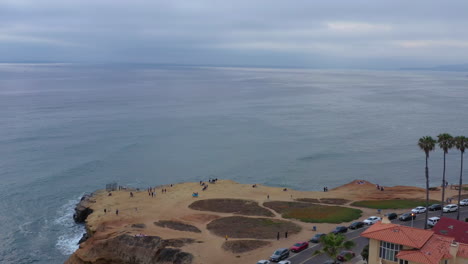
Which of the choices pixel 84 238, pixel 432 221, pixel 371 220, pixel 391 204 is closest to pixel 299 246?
pixel 371 220

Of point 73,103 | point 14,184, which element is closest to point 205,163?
point 14,184


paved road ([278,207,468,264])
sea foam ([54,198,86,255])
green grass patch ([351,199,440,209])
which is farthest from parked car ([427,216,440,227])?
sea foam ([54,198,86,255])

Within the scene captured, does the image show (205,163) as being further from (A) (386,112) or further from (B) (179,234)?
(A) (386,112)

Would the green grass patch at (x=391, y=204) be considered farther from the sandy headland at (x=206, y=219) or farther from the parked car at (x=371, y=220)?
the parked car at (x=371, y=220)

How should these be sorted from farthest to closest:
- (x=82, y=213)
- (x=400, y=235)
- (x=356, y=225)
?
(x=82, y=213) < (x=356, y=225) < (x=400, y=235)

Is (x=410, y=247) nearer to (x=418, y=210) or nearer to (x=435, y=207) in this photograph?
(x=418, y=210)

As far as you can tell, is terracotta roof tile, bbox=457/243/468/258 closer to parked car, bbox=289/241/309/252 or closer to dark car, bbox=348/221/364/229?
parked car, bbox=289/241/309/252

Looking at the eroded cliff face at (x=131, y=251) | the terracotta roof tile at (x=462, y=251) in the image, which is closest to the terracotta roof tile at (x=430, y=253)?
the terracotta roof tile at (x=462, y=251)
